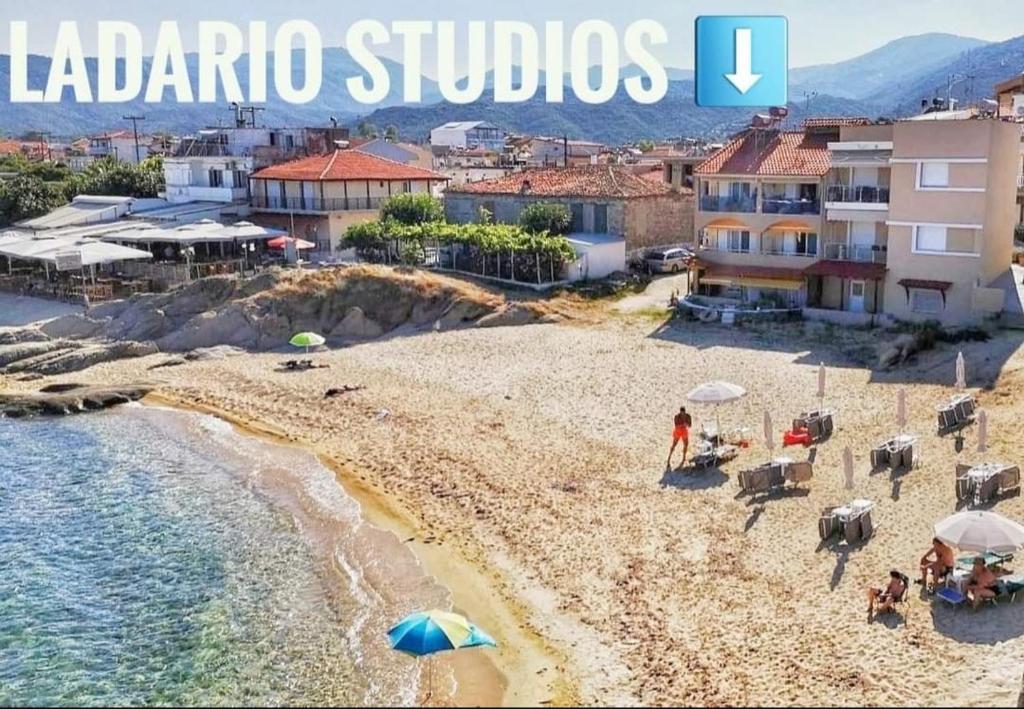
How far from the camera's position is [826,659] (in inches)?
618

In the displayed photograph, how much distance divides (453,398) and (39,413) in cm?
1511

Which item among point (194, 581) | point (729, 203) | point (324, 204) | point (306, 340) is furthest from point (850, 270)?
point (324, 204)

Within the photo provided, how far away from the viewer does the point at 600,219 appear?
50.0 m

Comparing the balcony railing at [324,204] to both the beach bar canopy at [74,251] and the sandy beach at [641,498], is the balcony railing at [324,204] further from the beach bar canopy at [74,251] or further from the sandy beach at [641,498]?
the sandy beach at [641,498]

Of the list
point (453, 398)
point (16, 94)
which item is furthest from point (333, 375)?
point (16, 94)

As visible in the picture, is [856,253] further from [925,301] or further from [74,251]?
[74,251]

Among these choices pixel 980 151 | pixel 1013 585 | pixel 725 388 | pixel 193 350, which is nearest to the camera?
pixel 1013 585

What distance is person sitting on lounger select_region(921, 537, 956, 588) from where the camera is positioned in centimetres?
1748

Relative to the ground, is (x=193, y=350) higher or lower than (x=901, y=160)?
lower

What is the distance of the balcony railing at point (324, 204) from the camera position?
55.8 meters

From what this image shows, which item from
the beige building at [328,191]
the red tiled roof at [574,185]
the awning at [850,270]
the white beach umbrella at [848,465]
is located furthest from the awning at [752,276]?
the beige building at [328,191]

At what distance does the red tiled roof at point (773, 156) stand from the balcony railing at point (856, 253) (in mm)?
3034

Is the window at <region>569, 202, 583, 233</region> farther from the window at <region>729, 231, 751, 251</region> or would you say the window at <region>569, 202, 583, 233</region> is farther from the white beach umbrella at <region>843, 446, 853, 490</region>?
the white beach umbrella at <region>843, 446, 853, 490</region>

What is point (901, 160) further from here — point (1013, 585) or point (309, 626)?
point (309, 626)
